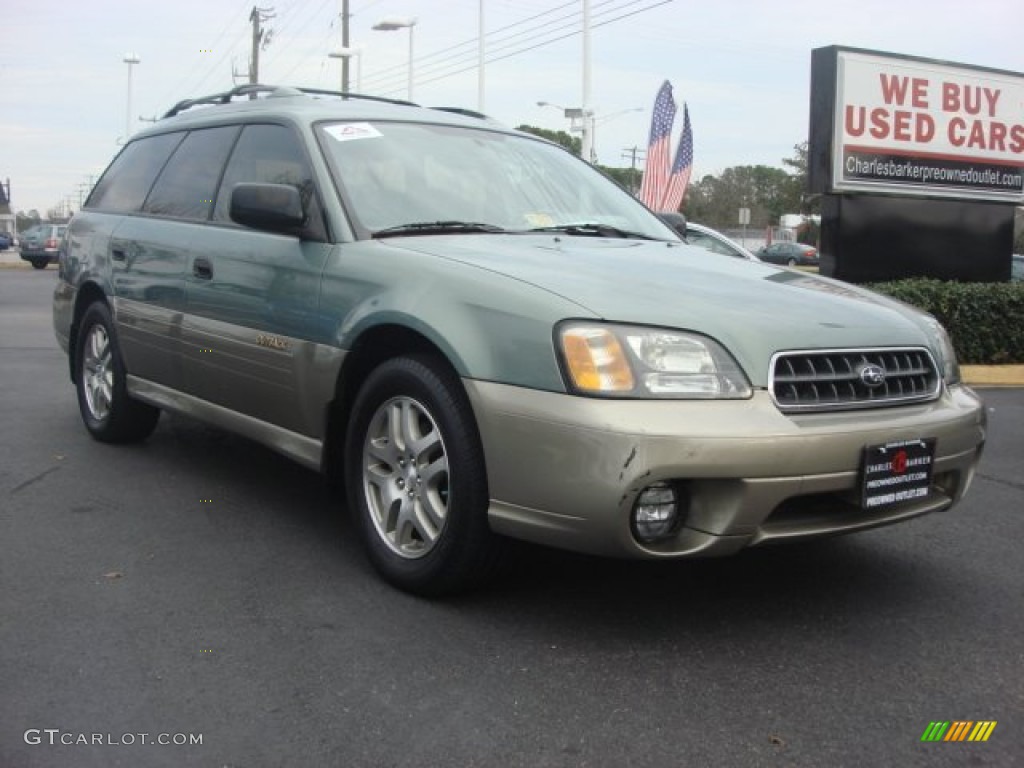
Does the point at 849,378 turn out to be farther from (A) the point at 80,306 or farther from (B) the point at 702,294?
(A) the point at 80,306

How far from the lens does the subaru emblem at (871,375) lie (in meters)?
3.20

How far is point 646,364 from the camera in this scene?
2965 mm

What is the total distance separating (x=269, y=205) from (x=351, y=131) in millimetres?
598

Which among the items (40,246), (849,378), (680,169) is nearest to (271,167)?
(849,378)

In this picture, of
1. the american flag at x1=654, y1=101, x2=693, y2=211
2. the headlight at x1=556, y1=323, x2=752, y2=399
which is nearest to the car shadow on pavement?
the headlight at x1=556, y1=323, x2=752, y2=399

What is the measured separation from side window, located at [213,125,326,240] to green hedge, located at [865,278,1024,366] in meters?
7.41

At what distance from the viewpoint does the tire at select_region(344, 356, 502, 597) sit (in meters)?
3.20

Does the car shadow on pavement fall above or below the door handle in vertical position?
below

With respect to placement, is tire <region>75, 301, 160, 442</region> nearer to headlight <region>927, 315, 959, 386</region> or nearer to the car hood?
the car hood

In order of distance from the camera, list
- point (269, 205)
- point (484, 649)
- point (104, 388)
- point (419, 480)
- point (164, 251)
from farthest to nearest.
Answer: point (104, 388)
point (164, 251)
point (269, 205)
point (419, 480)
point (484, 649)

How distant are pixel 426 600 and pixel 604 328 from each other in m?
1.11

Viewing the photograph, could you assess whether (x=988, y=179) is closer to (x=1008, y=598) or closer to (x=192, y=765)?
(x=1008, y=598)

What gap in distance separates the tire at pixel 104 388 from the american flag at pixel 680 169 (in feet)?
49.7

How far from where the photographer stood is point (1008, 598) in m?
3.63
